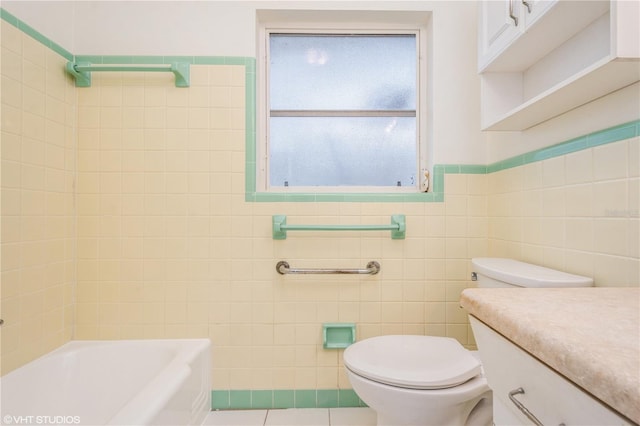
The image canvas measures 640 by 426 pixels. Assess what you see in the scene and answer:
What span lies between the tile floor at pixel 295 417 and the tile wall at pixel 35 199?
2.76 feet

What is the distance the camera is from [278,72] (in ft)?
5.71

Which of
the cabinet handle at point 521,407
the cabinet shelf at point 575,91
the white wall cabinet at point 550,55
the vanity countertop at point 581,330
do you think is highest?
the white wall cabinet at point 550,55

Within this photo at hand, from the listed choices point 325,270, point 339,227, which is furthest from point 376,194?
point 325,270

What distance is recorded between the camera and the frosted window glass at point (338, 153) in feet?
5.69

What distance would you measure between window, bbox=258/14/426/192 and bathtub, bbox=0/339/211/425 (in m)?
0.98

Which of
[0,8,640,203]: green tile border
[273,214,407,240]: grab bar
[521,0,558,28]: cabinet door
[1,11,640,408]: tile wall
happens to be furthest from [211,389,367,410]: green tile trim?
[521,0,558,28]: cabinet door

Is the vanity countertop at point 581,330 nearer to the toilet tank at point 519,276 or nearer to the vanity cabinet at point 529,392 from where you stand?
the vanity cabinet at point 529,392

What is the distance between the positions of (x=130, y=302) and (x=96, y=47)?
4.21 feet

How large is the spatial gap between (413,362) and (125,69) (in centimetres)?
184

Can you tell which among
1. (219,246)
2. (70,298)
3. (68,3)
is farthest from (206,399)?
(68,3)

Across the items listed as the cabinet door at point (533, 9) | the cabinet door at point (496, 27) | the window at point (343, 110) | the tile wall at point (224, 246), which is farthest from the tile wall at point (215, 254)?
the cabinet door at point (533, 9)

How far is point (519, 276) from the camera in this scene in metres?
1.08

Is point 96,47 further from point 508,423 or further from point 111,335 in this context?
point 508,423

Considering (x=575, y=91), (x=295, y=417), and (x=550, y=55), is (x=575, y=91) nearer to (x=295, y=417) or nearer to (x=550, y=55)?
(x=550, y=55)
